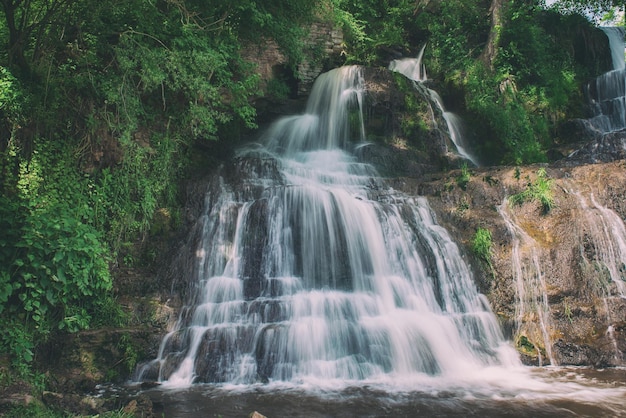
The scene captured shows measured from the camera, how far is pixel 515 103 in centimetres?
1667

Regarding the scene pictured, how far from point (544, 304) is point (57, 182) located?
29.9 ft

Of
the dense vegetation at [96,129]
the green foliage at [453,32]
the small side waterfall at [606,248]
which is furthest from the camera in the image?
the green foliage at [453,32]

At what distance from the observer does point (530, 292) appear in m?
9.20

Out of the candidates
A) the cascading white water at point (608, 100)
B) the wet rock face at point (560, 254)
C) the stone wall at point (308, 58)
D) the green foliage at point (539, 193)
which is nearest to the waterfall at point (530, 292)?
the wet rock face at point (560, 254)

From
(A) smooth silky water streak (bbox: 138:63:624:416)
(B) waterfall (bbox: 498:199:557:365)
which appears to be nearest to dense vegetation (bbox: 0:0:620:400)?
(A) smooth silky water streak (bbox: 138:63:624:416)

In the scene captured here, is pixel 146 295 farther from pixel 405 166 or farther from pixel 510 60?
pixel 510 60

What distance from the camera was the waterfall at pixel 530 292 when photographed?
8.62 meters

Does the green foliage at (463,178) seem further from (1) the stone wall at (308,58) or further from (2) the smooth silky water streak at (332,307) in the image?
(1) the stone wall at (308,58)

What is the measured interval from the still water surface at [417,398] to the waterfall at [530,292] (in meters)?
1.06

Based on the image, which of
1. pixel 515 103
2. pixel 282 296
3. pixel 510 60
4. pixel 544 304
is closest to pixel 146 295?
pixel 282 296

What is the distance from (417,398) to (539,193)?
6.21 metres

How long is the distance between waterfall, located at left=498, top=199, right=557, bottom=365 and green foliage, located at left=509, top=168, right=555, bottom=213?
2.31 ft

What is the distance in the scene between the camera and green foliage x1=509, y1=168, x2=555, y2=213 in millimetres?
10328

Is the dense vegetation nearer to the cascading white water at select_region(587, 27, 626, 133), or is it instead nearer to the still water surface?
the still water surface
